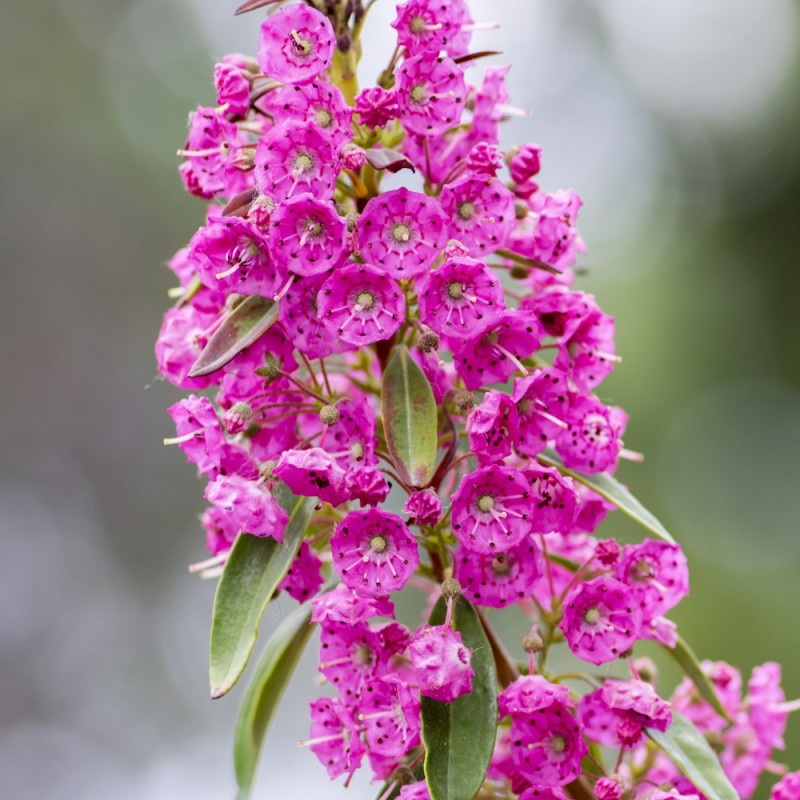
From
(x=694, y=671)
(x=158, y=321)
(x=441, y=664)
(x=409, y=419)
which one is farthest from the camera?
(x=158, y=321)

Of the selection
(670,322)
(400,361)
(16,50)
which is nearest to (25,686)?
(16,50)

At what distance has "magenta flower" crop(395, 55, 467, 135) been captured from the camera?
151cm

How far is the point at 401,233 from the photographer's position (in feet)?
4.72

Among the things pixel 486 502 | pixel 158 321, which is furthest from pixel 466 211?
pixel 158 321

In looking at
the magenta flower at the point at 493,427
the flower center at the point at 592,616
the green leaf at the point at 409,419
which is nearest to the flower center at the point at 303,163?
the green leaf at the point at 409,419

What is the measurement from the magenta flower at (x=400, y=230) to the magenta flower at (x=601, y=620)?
0.54 m

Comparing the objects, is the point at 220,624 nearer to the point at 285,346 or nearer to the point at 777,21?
the point at 285,346

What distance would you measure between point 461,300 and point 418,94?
0.33 metres

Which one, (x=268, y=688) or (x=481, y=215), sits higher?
(x=481, y=215)

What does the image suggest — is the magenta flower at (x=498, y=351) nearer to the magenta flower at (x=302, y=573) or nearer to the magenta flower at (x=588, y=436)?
the magenta flower at (x=588, y=436)

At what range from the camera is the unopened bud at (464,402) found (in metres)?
1.49

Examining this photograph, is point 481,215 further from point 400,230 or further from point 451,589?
point 451,589

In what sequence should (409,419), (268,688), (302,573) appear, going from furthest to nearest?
(268,688)
(302,573)
(409,419)

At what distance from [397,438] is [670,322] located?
4.80 metres
